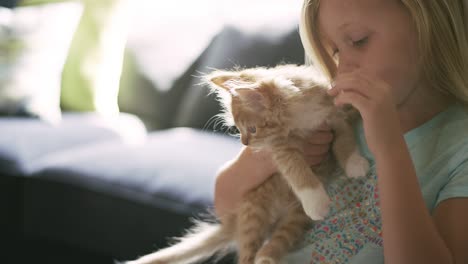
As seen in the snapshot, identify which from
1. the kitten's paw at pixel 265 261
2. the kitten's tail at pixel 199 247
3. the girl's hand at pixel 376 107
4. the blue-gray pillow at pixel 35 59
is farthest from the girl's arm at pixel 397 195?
the blue-gray pillow at pixel 35 59

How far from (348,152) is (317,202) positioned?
14 cm

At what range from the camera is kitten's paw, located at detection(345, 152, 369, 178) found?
109cm

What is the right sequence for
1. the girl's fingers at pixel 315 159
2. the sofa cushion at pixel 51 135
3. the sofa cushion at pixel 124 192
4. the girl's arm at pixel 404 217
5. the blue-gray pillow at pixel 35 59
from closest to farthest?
the girl's arm at pixel 404 217 → the girl's fingers at pixel 315 159 → the sofa cushion at pixel 124 192 → the sofa cushion at pixel 51 135 → the blue-gray pillow at pixel 35 59

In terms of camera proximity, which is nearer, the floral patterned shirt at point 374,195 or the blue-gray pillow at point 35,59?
the floral patterned shirt at point 374,195

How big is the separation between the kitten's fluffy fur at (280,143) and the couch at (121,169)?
36cm

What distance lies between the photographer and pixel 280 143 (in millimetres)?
1196

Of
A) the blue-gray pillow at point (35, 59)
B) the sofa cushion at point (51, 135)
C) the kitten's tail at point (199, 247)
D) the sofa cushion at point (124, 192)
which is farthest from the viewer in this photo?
the blue-gray pillow at point (35, 59)

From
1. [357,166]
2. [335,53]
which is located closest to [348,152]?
[357,166]

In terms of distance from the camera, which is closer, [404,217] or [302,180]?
[404,217]

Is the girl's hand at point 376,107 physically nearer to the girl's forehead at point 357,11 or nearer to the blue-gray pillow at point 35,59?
the girl's forehead at point 357,11

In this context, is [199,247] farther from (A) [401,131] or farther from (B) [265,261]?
(A) [401,131]

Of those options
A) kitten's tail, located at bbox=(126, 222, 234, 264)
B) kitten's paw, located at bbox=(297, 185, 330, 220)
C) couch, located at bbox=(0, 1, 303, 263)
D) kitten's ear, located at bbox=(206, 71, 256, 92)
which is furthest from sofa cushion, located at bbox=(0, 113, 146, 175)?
kitten's paw, located at bbox=(297, 185, 330, 220)

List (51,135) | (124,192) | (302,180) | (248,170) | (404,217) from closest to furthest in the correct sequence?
(404,217), (302,180), (248,170), (124,192), (51,135)

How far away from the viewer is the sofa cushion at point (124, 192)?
164 cm
